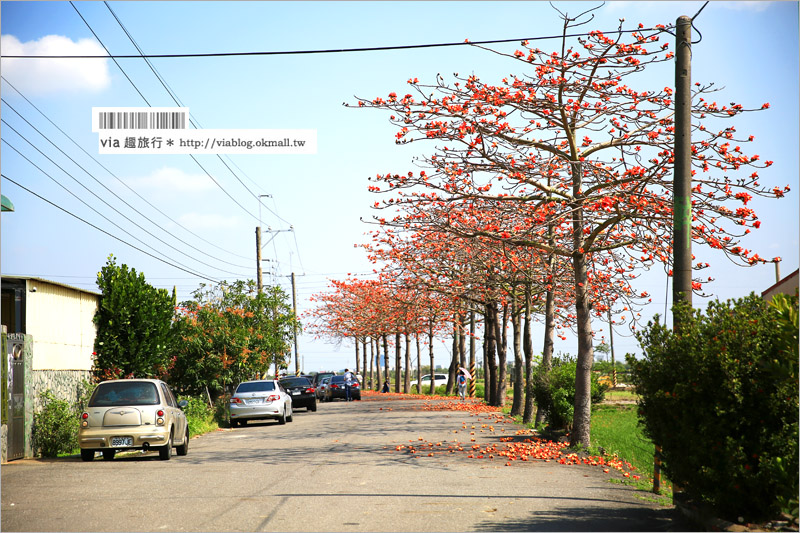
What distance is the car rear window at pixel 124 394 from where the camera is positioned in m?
16.5

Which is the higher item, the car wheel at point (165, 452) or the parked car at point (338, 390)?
the car wheel at point (165, 452)

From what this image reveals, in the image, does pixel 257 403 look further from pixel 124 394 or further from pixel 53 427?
pixel 124 394

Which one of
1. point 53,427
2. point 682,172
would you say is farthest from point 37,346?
point 682,172

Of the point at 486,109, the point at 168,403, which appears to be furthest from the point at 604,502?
the point at 168,403

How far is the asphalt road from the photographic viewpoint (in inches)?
354

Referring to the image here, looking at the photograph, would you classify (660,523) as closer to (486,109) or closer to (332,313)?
(486,109)

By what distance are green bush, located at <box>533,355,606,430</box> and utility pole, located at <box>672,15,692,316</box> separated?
7975mm

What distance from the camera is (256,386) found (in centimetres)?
2833

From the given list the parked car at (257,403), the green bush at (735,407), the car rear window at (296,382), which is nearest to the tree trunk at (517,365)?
the parked car at (257,403)

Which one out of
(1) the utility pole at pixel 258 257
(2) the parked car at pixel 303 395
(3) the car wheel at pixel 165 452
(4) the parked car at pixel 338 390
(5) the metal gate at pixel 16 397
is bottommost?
(4) the parked car at pixel 338 390

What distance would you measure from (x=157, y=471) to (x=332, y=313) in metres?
56.1

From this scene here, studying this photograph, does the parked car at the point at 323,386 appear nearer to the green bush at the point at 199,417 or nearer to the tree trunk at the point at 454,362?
the tree trunk at the point at 454,362

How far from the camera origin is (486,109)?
52.4 ft

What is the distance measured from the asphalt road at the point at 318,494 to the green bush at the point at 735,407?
3.22 ft
